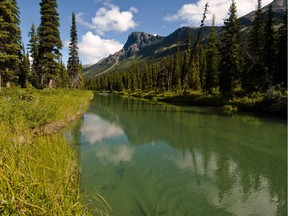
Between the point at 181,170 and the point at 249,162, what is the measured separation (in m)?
4.31

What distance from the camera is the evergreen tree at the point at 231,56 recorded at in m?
44.8

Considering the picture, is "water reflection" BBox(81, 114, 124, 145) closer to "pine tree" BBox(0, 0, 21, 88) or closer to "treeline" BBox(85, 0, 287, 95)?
"pine tree" BBox(0, 0, 21, 88)

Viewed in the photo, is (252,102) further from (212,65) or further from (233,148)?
(233,148)

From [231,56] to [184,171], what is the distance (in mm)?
37877

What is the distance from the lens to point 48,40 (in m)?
38.0

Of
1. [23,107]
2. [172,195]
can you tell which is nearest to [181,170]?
[172,195]

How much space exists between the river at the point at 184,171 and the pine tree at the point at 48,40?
839 inches

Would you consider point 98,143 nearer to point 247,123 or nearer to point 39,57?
point 247,123

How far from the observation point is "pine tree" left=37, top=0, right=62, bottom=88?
3778 cm

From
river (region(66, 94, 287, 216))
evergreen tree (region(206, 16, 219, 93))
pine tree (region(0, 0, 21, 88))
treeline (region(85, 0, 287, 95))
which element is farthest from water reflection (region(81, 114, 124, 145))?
evergreen tree (region(206, 16, 219, 93))

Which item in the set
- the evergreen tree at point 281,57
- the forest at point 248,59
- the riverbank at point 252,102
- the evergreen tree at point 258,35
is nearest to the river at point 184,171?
the riverbank at point 252,102

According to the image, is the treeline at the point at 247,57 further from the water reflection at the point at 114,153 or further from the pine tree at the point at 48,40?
the water reflection at the point at 114,153

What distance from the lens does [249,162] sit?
1363 cm

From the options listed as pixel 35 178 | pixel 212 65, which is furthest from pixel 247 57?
pixel 35 178
